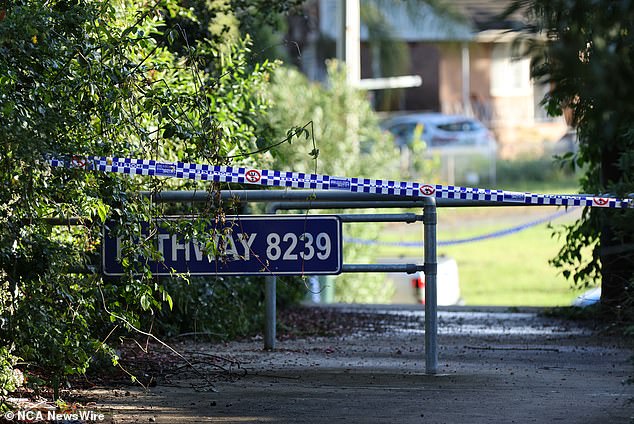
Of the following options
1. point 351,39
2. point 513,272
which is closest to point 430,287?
point 351,39

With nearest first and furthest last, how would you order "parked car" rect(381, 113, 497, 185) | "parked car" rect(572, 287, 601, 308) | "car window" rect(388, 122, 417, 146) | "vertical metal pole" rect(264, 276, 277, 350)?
"vertical metal pole" rect(264, 276, 277, 350) → "parked car" rect(572, 287, 601, 308) → "parked car" rect(381, 113, 497, 185) → "car window" rect(388, 122, 417, 146)

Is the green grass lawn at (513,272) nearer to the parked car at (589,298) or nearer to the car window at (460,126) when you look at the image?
the parked car at (589,298)

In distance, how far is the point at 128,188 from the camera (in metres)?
6.15

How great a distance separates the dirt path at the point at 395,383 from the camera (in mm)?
5668

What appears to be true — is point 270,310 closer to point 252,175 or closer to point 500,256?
point 252,175

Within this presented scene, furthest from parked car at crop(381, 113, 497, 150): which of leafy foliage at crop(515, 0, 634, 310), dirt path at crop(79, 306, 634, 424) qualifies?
leafy foliage at crop(515, 0, 634, 310)

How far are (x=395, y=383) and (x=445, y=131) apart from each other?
102 feet

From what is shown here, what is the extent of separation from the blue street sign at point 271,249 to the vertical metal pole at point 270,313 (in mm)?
1048

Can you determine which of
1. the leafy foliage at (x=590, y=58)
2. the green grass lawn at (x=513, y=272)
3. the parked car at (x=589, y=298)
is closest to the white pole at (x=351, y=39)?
the green grass lawn at (x=513, y=272)

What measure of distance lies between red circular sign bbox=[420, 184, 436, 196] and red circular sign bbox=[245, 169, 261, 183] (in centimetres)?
106

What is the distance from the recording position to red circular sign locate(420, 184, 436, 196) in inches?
267

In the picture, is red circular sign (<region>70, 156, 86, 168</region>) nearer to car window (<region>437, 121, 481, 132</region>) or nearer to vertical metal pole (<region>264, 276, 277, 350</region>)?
vertical metal pole (<region>264, 276, 277, 350</region>)

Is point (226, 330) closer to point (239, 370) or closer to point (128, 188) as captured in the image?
point (239, 370)

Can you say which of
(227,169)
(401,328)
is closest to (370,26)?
(401,328)
